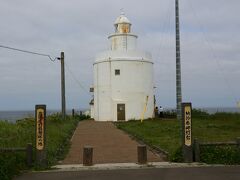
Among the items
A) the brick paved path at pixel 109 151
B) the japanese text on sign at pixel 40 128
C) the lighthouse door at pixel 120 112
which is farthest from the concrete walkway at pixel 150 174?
the lighthouse door at pixel 120 112

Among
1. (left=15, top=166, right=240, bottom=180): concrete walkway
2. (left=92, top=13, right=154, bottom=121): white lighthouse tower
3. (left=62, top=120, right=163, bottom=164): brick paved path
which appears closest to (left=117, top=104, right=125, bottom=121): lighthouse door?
(left=92, top=13, right=154, bottom=121): white lighthouse tower

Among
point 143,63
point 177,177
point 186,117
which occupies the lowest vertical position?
point 177,177

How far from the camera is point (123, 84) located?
118ft

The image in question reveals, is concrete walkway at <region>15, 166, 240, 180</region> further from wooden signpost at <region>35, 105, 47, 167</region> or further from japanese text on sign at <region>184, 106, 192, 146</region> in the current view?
japanese text on sign at <region>184, 106, 192, 146</region>

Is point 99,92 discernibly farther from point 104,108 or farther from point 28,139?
point 28,139

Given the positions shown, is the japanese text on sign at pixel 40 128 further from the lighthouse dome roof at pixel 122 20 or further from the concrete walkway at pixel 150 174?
the lighthouse dome roof at pixel 122 20

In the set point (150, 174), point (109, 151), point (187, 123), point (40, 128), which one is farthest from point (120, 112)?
point (150, 174)

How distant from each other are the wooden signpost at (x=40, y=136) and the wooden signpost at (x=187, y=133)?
4.05m

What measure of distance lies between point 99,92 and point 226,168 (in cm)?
2575

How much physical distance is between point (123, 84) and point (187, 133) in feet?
76.0

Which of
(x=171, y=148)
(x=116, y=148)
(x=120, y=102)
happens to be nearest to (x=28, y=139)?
(x=116, y=148)

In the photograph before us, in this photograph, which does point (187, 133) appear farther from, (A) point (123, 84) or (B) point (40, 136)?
(A) point (123, 84)

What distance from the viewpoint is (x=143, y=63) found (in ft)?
120

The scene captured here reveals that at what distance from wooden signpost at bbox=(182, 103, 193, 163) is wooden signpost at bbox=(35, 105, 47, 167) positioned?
4053 mm
